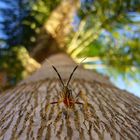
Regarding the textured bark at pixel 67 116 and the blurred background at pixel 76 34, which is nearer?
the textured bark at pixel 67 116

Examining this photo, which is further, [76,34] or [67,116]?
[76,34]

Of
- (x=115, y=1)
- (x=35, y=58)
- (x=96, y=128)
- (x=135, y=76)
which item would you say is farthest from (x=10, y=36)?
(x=96, y=128)

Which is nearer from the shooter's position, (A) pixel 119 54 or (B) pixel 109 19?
(B) pixel 109 19

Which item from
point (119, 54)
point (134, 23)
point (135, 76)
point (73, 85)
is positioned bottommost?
point (135, 76)

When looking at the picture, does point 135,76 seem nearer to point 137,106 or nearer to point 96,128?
point 137,106
